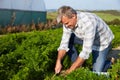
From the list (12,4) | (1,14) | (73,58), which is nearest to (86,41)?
(73,58)

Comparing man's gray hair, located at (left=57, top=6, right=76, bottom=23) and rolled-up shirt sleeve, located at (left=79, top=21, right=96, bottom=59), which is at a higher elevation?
man's gray hair, located at (left=57, top=6, right=76, bottom=23)

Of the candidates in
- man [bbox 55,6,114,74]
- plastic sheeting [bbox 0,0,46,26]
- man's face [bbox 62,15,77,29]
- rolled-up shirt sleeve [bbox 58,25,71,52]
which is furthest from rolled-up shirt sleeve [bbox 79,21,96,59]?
plastic sheeting [bbox 0,0,46,26]

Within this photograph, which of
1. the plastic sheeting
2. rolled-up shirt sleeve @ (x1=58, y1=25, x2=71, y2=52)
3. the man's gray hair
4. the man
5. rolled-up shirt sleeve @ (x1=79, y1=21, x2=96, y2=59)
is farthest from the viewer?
the plastic sheeting

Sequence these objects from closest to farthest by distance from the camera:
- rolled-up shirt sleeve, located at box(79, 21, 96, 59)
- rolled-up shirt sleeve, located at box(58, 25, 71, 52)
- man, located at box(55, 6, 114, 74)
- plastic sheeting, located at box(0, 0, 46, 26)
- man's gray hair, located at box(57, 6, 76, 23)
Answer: man's gray hair, located at box(57, 6, 76, 23) < man, located at box(55, 6, 114, 74) < rolled-up shirt sleeve, located at box(79, 21, 96, 59) < rolled-up shirt sleeve, located at box(58, 25, 71, 52) < plastic sheeting, located at box(0, 0, 46, 26)

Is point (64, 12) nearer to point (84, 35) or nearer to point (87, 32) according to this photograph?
point (87, 32)

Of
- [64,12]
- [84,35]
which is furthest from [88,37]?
[64,12]

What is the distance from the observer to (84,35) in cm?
580

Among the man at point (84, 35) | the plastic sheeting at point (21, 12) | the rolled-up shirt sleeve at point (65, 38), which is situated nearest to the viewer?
the man at point (84, 35)

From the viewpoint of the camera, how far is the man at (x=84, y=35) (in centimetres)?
536

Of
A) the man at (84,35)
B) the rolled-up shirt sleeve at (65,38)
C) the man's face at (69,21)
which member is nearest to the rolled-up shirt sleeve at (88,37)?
the man at (84,35)

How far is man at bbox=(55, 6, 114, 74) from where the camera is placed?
536cm

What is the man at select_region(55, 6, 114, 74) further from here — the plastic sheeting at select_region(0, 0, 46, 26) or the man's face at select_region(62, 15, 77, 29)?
the plastic sheeting at select_region(0, 0, 46, 26)

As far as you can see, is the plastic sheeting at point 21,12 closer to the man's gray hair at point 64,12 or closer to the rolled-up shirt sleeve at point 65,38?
the rolled-up shirt sleeve at point 65,38

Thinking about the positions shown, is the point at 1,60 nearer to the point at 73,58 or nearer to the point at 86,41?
the point at 73,58
